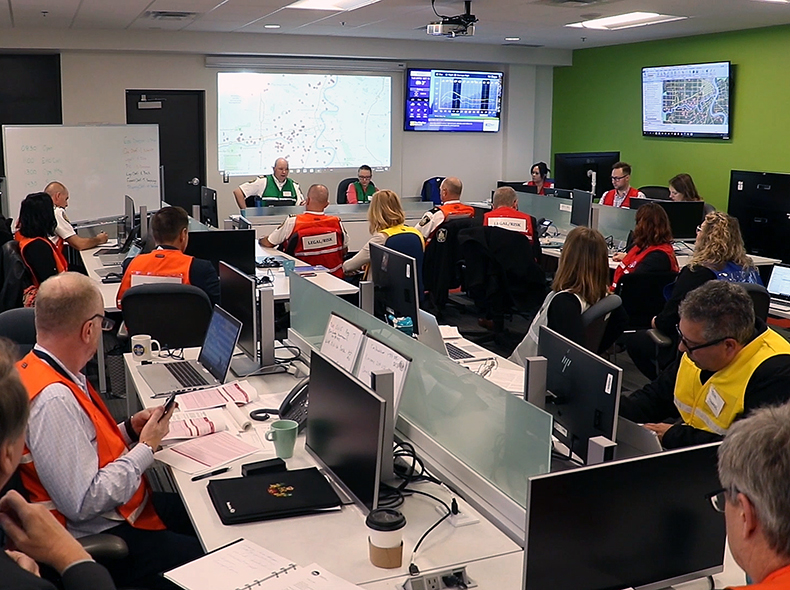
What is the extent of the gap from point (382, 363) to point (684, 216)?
5.21 metres

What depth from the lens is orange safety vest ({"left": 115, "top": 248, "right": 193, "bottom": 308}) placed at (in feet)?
14.2

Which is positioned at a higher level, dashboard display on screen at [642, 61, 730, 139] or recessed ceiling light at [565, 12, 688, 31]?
recessed ceiling light at [565, 12, 688, 31]

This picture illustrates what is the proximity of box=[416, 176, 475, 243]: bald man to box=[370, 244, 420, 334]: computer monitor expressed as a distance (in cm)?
246

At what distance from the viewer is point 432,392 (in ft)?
8.02

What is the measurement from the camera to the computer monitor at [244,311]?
3.31m

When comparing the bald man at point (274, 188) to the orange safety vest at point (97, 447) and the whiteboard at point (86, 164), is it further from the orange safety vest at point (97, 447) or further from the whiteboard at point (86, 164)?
the orange safety vest at point (97, 447)

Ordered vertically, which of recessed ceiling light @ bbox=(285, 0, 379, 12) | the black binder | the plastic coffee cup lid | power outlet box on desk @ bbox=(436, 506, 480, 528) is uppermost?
recessed ceiling light @ bbox=(285, 0, 379, 12)

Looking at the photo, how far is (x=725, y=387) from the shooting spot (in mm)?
2527

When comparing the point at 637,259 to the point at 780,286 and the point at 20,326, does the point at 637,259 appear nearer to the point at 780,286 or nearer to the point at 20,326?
the point at 780,286

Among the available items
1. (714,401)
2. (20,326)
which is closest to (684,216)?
(714,401)

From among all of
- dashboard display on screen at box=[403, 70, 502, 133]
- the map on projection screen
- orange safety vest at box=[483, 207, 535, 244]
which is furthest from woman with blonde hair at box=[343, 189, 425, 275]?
dashboard display on screen at box=[403, 70, 502, 133]

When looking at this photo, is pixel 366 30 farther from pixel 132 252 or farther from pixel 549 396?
pixel 549 396

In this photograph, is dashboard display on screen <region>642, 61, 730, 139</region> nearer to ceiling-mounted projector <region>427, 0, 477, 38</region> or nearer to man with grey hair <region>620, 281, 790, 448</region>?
ceiling-mounted projector <region>427, 0, 477, 38</region>

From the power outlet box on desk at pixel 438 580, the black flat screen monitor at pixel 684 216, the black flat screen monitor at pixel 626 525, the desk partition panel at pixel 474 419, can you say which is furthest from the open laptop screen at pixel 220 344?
the black flat screen monitor at pixel 684 216
